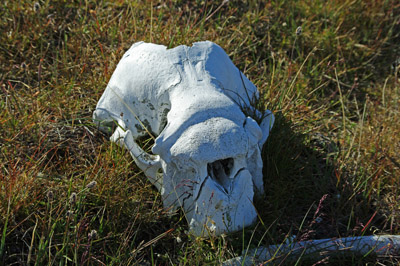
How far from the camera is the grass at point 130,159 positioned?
265 cm

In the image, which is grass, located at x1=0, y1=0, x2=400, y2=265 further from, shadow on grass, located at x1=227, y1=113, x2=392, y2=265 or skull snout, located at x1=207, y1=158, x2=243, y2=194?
skull snout, located at x1=207, y1=158, x2=243, y2=194

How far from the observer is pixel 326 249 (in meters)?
2.64

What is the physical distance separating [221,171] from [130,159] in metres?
0.67

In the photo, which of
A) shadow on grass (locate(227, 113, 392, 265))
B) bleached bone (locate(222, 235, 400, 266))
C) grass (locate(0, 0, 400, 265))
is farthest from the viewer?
shadow on grass (locate(227, 113, 392, 265))

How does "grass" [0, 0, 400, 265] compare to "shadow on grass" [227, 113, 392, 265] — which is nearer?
"grass" [0, 0, 400, 265]

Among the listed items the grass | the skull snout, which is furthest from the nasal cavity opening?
the grass

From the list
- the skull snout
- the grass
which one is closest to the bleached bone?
the grass

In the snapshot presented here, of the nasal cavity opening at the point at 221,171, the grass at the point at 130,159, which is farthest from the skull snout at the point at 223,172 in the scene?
the grass at the point at 130,159

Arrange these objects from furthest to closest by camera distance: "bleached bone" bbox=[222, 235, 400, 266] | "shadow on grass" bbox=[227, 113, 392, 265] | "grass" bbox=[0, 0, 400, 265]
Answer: "shadow on grass" bbox=[227, 113, 392, 265] → "grass" bbox=[0, 0, 400, 265] → "bleached bone" bbox=[222, 235, 400, 266]

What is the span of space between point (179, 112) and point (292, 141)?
944 mm

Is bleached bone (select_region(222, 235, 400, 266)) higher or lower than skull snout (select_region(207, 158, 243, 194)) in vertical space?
lower

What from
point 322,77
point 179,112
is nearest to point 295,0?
point 322,77

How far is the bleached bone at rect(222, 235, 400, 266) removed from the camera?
8.27ft

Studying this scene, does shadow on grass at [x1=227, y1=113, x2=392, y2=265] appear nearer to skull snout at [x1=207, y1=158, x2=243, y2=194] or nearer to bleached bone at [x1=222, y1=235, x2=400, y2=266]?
bleached bone at [x1=222, y1=235, x2=400, y2=266]
